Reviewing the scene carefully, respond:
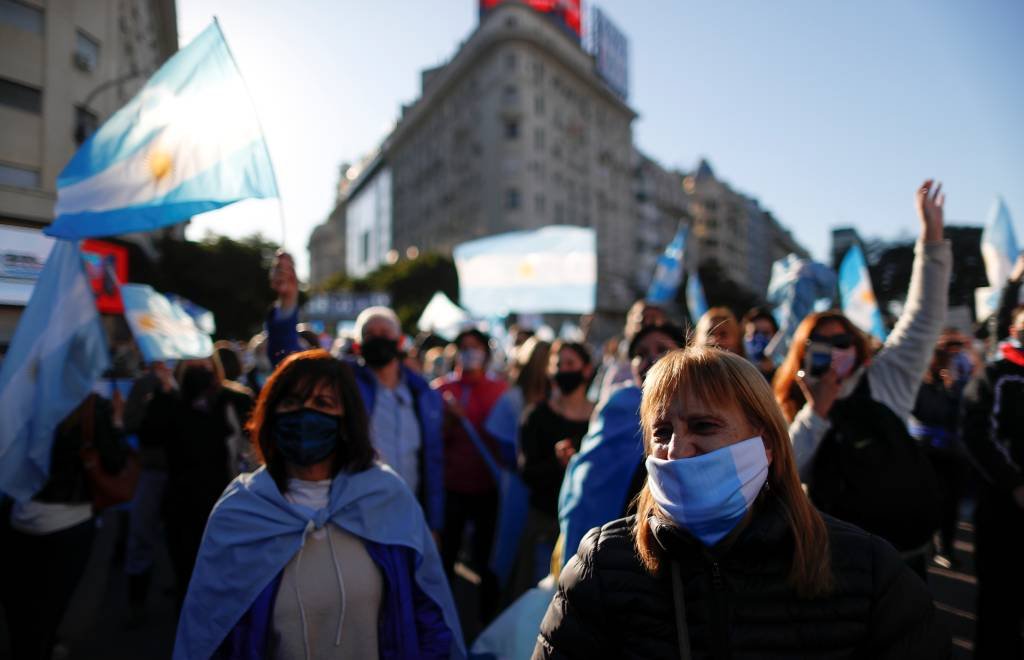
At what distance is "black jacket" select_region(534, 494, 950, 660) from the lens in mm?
1438

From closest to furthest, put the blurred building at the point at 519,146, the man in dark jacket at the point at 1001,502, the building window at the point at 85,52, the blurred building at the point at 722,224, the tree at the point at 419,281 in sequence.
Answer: the man in dark jacket at the point at 1001,502, the building window at the point at 85,52, the tree at the point at 419,281, the blurred building at the point at 519,146, the blurred building at the point at 722,224

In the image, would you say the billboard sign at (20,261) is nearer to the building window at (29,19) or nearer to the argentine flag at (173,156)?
the argentine flag at (173,156)

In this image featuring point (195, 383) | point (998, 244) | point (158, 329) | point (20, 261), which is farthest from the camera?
point (998, 244)

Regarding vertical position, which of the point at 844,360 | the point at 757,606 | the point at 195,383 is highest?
the point at 844,360

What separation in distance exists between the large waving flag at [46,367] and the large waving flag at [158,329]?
205 centimetres

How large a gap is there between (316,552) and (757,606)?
1.48 meters

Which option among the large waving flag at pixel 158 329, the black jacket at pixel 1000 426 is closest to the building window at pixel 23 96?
the large waving flag at pixel 158 329

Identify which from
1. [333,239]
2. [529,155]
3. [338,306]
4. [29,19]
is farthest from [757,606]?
[333,239]

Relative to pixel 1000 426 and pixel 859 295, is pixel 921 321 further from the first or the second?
pixel 859 295

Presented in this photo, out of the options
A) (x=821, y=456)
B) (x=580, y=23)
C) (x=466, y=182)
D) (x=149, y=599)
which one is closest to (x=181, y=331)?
(x=149, y=599)

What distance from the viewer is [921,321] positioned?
299cm

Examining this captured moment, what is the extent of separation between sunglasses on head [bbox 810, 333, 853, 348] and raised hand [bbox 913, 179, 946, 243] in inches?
23.4

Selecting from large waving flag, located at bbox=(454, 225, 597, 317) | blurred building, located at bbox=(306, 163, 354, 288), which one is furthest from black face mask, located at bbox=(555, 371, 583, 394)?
blurred building, located at bbox=(306, 163, 354, 288)

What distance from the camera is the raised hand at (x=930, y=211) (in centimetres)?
296
